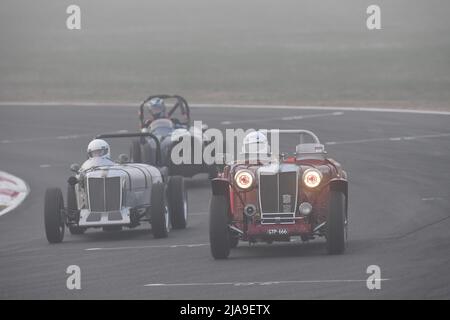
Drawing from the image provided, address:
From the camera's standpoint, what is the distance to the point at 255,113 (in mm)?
37844

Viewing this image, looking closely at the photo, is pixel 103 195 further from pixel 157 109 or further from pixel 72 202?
pixel 157 109

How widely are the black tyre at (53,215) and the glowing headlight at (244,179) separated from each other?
10.5ft

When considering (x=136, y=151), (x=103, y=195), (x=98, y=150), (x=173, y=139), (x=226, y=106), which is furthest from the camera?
(x=226, y=106)

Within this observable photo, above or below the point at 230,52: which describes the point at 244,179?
above

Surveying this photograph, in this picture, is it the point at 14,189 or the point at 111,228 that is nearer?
the point at 111,228

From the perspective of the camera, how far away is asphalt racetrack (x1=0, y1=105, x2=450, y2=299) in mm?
13164

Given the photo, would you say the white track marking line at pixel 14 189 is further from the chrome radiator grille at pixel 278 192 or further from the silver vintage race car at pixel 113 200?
the chrome radiator grille at pixel 278 192

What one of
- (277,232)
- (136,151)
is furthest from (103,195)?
(136,151)

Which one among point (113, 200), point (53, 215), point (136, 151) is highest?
point (136, 151)

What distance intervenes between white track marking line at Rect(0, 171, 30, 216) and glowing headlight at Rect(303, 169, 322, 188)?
330 inches

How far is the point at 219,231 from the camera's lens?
15289 millimetres

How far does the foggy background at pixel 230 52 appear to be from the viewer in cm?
4491

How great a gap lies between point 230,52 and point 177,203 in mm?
38137

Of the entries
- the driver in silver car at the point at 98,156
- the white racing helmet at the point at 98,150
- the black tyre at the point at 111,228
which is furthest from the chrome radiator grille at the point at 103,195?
the white racing helmet at the point at 98,150
